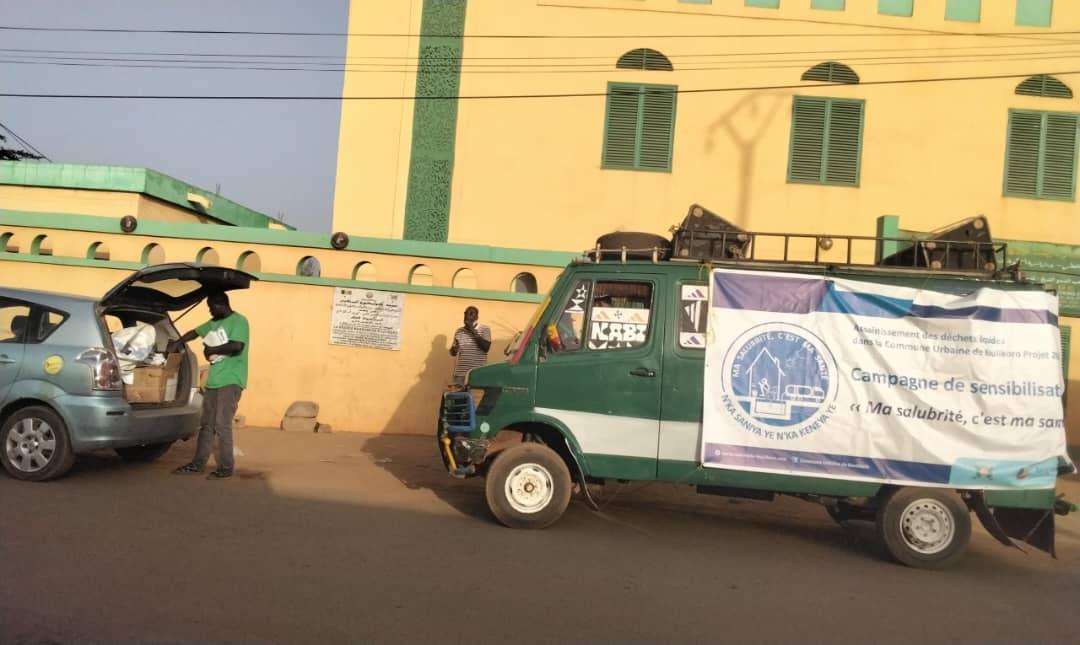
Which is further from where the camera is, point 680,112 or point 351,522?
point 680,112

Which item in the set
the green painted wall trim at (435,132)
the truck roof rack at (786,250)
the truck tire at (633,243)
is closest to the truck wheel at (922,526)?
the truck roof rack at (786,250)

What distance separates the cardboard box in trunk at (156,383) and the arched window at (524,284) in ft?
15.8

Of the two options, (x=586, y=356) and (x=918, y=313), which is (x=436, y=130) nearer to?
(x=586, y=356)

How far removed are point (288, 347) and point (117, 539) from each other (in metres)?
5.97

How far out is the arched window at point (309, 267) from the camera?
11500 mm

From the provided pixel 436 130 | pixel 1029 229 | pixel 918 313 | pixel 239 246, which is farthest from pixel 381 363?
pixel 1029 229

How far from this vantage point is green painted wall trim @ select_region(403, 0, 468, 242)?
43.4 ft

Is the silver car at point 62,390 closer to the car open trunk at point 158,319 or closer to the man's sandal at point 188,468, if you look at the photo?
the car open trunk at point 158,319

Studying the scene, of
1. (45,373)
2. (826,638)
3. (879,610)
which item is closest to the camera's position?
(826,638)

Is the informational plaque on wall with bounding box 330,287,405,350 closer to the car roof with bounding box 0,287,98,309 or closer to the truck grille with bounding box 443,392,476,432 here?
the car roof with bounding box 0,287,98,309

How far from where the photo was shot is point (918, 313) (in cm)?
603

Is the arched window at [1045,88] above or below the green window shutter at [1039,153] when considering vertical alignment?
above

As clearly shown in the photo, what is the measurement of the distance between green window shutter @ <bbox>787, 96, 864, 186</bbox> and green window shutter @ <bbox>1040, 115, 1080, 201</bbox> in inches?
117

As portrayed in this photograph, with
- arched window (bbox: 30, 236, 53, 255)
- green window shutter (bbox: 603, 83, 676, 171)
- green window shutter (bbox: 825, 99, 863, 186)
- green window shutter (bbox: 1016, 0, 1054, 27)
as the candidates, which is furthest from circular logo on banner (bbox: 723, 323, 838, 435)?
arched window (bbox: 30, 236, 53, 255)
